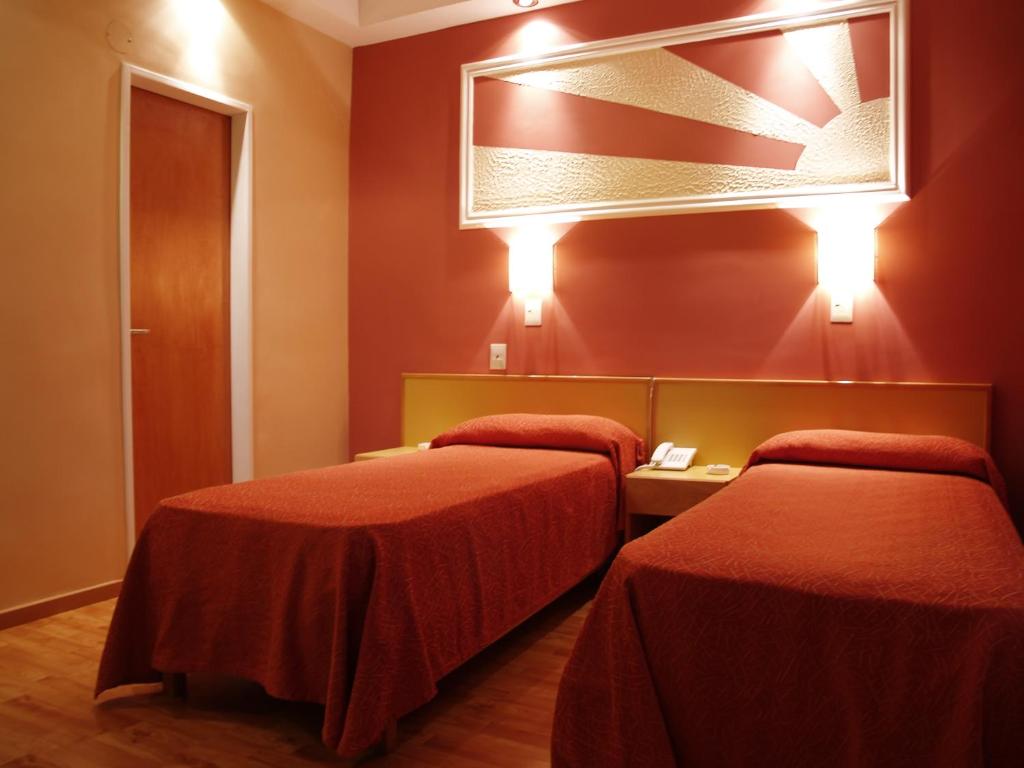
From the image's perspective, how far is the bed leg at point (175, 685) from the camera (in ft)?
7.07

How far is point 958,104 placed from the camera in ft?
9.71

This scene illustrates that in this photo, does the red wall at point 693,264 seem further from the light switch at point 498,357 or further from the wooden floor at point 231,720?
the wooden floor at point 231,720

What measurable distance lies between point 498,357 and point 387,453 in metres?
0.66

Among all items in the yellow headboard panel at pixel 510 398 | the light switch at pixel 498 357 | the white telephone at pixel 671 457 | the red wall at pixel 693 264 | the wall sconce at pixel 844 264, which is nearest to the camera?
the red wall at pixel 693 264

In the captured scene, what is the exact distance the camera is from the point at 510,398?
3.73 meters

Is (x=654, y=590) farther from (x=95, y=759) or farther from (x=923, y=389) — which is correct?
(x=923, y=389)

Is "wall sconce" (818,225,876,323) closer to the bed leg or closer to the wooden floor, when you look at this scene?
the wooden floor

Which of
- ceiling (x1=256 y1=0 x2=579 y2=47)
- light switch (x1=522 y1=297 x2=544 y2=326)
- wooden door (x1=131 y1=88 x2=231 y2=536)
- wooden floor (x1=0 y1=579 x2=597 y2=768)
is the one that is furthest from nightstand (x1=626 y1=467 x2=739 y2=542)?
ceiling (x1=256 y1=0 x2=579 y2=47)

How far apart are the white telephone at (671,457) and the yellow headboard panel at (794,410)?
0.33ft

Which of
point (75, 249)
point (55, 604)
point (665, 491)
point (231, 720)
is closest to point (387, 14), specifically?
point (75, 249)

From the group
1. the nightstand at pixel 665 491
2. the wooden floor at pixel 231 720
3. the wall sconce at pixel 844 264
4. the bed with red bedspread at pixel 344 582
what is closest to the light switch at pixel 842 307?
the wall sconce at pixel 844 264

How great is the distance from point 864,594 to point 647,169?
244cm

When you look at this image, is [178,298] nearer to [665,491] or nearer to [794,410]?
[665,491]

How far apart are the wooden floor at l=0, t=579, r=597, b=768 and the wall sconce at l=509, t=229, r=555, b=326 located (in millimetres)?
1637
